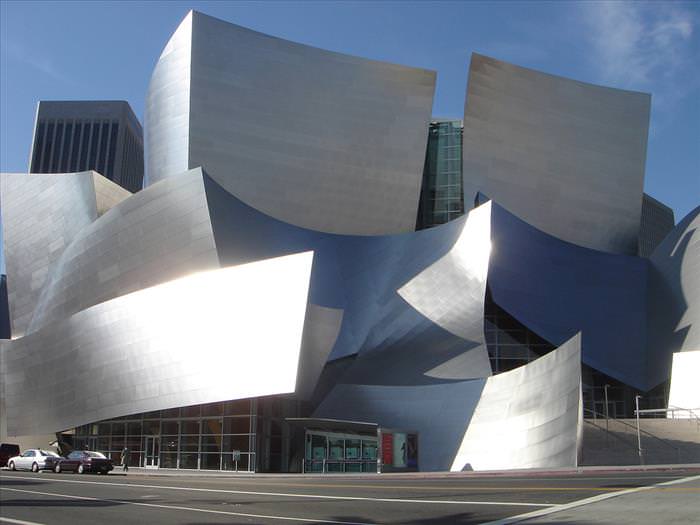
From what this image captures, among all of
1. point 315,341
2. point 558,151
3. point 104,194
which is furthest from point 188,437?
point 558,151

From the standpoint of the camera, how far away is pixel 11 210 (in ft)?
129

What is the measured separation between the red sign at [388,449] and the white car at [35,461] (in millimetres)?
11373

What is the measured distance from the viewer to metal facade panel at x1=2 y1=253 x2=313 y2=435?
23.6 meters

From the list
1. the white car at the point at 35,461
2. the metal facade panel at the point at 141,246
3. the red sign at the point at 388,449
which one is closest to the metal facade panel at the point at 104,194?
the metal facade panel at the point at 141,246

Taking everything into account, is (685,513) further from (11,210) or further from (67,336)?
(11,210)

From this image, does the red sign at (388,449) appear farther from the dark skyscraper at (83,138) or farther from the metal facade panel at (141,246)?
the dark skyscraper at (83,138)

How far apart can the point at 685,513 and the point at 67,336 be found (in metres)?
26.4

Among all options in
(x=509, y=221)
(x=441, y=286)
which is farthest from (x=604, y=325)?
(x=441, y=286)

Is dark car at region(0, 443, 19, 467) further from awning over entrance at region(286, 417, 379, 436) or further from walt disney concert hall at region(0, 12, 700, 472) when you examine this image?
awning over entrance at region(286, 417, 379, 436)

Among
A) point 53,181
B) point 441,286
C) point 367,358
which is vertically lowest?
point 367,358

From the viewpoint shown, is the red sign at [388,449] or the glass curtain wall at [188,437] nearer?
the red sign at [388,449]

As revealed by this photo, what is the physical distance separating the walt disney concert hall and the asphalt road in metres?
8.23

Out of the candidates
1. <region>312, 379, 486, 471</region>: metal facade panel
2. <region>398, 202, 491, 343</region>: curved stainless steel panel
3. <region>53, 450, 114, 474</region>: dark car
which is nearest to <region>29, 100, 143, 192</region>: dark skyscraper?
<region>398, 202, 491, 343</region>: curved stainless steel panel

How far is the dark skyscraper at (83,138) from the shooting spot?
438 ft
